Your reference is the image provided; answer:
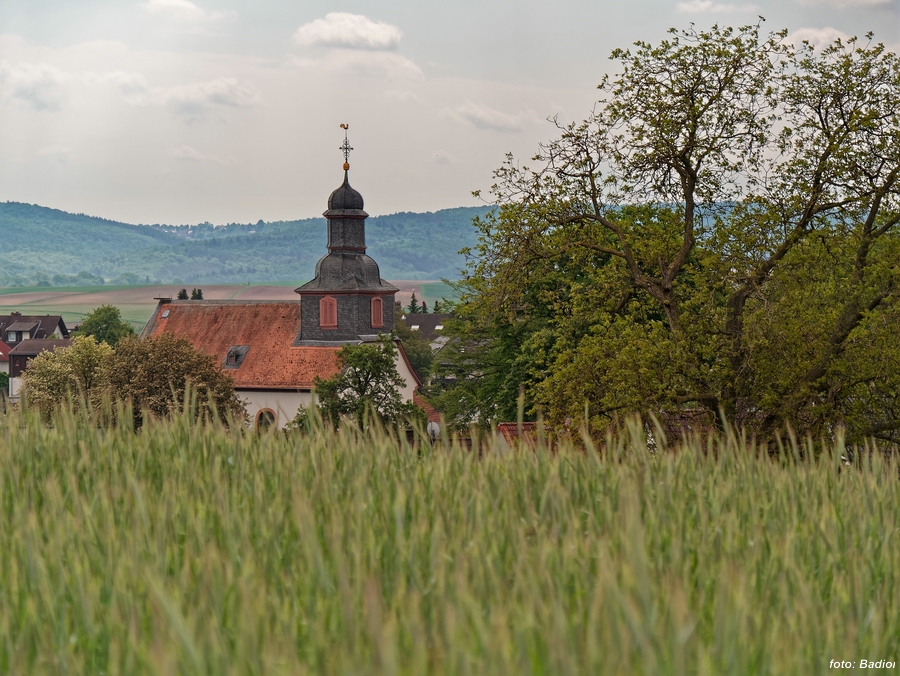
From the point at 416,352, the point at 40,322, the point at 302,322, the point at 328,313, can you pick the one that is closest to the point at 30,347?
the point at 40,322

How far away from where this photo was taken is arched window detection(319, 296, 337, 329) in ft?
247

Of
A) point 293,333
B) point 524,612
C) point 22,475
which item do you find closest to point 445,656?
point 524,612

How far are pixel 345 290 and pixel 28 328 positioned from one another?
246 feet

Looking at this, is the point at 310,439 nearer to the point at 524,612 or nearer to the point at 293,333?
the point at 524,612

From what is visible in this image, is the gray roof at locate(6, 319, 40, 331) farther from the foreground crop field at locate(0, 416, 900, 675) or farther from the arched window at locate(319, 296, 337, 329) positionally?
the foreground crop field at locate(0, 416, 900, 675)

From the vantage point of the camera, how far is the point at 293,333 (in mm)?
75438

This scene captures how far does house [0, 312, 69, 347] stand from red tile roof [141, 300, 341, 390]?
198 feet

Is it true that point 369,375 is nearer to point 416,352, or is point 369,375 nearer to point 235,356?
point 235,356

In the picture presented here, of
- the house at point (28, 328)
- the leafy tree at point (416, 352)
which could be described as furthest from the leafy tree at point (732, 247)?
the house at point (28, 328)

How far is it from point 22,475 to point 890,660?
126 inches

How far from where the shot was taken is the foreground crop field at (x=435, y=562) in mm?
2369

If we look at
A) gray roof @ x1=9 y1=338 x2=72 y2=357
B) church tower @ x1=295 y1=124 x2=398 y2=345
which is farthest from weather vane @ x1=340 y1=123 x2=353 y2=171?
gray roof @ x1=9 y1=338 x2=72 y2=357

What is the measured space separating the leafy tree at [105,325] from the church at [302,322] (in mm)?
16326

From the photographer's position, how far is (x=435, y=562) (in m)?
3.04
